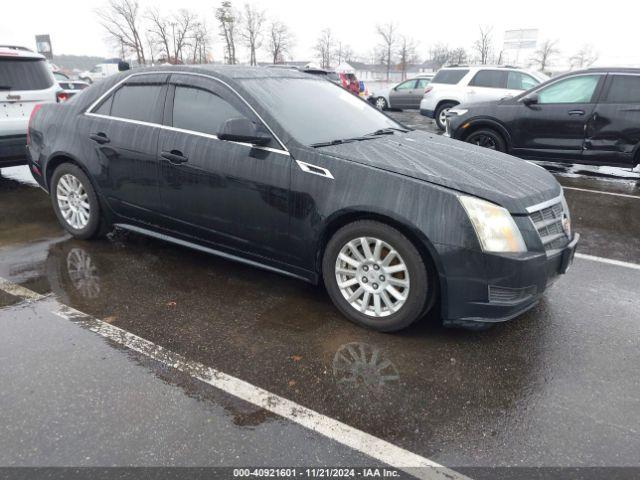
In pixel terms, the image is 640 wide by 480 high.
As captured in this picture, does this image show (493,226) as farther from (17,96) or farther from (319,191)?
(17,96)

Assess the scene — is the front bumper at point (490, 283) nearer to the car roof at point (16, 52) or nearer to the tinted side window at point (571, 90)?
the tinted side window at point (571, 90)

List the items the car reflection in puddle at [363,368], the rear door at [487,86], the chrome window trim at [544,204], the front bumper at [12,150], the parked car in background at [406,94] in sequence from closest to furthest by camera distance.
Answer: the car reflection in puddle at [363,368] < the chrome window trim at [544,204] < the front bumper at [12,150] < the rear door at [487,86] < the parked car in background at [406,94]

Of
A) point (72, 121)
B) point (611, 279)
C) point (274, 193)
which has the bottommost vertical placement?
point (611, 279)

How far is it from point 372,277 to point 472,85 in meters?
12.2

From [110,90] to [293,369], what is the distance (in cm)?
319

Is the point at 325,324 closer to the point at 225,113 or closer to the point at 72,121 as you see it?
the point at 225,113

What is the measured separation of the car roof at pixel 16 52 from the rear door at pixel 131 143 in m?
2.96

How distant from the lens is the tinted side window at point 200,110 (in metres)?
3.86

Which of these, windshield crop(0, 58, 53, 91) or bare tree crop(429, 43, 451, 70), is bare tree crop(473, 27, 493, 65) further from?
windshield crop(0, 58, 53, 91)

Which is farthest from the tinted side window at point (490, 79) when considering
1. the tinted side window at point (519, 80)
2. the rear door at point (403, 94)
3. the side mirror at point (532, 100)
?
the rear door at point (403, 94)

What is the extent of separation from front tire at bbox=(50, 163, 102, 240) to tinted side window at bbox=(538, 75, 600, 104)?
6.76 metres

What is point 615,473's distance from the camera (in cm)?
221

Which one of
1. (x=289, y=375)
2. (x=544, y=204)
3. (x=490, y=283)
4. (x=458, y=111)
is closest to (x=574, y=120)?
(x=458, y=111)

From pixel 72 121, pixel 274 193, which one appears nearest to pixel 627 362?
pixel 274 193
